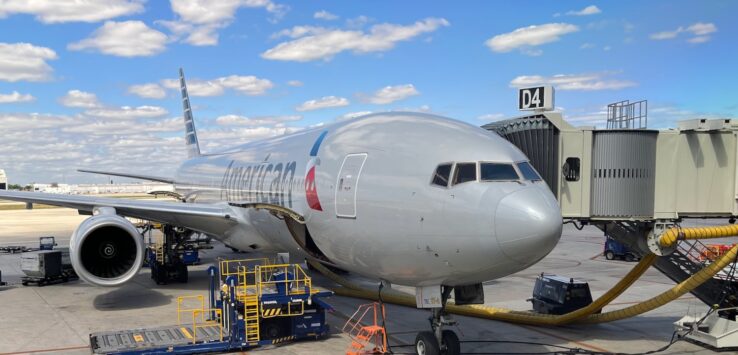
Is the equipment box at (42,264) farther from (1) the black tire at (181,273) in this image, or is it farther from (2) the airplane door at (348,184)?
(2) the airplane door at (348,184)

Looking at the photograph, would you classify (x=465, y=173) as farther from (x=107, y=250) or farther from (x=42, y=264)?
(x=42, y=264)

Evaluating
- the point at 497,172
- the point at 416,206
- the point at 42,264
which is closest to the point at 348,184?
the point at 416,206

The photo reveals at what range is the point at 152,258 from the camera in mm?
22250

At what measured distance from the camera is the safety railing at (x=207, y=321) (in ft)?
42.6

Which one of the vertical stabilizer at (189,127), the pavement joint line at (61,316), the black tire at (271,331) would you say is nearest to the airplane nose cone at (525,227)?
the black tire at (271,331)

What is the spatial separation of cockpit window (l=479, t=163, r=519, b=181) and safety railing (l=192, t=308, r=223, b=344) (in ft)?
23.2

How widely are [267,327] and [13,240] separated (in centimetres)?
3309

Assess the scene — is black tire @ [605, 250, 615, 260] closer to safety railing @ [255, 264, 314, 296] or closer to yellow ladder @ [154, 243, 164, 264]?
safety railing @ [255, 264, 314, 296]

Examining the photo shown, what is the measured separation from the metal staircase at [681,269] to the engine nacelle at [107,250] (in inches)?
453

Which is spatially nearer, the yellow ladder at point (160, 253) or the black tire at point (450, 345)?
the black tire at point (450, 345)

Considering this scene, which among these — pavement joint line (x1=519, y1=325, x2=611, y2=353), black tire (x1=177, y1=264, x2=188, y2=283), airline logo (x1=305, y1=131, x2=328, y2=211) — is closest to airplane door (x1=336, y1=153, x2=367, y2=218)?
airline logo (x1=305, y1=131, x2=328, y2=211)

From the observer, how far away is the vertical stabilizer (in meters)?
32.7

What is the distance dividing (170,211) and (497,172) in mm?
11605

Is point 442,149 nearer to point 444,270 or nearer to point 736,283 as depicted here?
point 444,270
